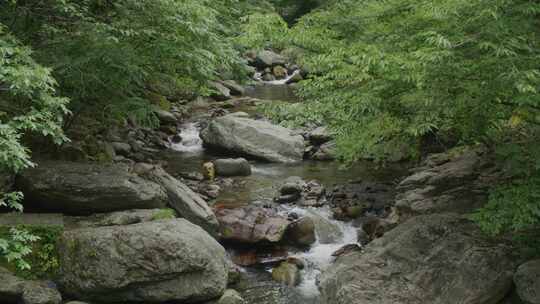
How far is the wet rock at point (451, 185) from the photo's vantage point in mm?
10328

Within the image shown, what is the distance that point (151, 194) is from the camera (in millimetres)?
10922

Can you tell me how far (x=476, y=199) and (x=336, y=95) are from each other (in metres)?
3.60

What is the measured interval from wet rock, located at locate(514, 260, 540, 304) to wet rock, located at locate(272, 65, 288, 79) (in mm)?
25866

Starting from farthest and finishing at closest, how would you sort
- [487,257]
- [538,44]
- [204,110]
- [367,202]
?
[204,110]
[367,202]
[487,257]
[538,44]

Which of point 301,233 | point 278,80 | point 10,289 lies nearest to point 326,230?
point 301,233

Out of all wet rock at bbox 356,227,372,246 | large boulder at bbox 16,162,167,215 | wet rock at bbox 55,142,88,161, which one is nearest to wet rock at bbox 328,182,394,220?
wet rock at bbox 356,227,372,246

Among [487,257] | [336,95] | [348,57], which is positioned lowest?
[487,257]

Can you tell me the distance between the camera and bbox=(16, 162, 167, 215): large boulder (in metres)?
10.0

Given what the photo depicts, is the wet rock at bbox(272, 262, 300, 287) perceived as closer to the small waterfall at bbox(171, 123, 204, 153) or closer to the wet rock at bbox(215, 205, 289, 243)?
the wet rock at bbox(215, 205, 289, 243)

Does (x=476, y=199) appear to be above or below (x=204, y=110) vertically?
above

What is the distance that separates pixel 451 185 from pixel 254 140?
846 centimetres

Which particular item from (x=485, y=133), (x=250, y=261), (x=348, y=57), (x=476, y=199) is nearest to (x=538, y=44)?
(x=485, y=133)

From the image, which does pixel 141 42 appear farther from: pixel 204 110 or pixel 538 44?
pixel 204 110

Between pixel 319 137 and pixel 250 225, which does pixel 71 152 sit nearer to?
pixel 250 225
